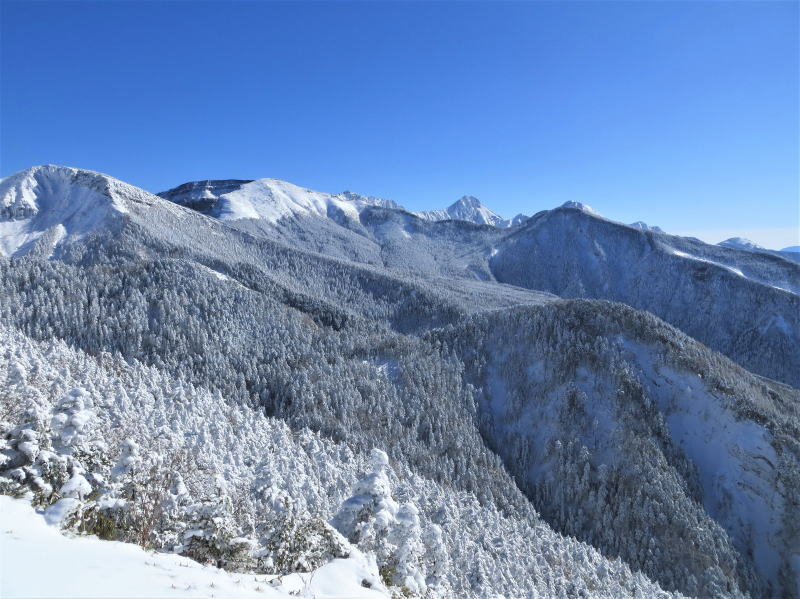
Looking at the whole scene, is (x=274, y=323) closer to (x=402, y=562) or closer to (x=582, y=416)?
(x=582, y=416)

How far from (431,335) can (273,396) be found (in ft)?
171

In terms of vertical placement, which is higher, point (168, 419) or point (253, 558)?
point (253, 558)

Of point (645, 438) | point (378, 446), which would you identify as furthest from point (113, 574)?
point (645, 438)

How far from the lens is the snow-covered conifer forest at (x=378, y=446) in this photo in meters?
22.2

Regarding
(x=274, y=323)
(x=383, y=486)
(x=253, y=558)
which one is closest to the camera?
(x=253, y=558)

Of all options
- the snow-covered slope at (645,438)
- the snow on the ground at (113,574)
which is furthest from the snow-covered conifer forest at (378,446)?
the snow-covered slope at (645,438)

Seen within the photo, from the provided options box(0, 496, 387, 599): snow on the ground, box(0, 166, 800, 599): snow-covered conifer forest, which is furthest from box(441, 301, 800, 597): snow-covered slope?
box(0, 496, 387, 599): snow on the ground

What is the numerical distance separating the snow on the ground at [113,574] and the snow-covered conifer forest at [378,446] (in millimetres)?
165

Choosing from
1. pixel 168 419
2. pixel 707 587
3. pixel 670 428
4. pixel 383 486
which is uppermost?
pixel 383 486

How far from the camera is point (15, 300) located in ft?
393

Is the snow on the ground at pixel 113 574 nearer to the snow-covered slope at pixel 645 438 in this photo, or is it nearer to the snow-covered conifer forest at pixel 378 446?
the snow-covered conifer forest at pixel 378 446

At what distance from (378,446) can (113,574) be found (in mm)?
83604

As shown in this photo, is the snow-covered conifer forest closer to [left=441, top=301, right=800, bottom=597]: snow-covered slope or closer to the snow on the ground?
the snow on the ground

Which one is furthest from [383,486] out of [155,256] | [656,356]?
[155,256]
